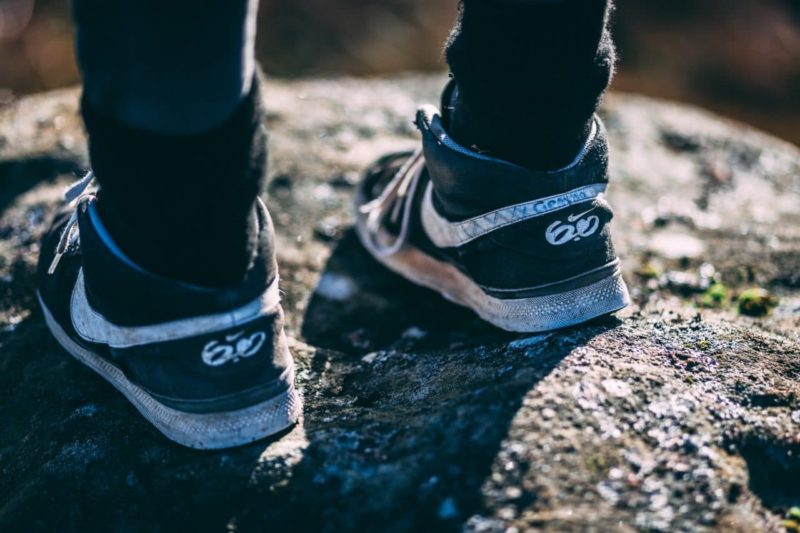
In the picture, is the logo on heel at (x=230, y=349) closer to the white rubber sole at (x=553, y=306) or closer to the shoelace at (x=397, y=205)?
the white rubber sole at (x=553, y=306)

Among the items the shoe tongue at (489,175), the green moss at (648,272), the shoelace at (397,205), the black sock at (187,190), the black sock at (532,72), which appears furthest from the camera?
the green moss at (648,272)

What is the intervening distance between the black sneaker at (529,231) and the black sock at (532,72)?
0.06 m

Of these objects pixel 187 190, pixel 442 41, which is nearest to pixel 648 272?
pixel 187 190

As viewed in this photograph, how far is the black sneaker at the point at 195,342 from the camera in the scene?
1.47 m

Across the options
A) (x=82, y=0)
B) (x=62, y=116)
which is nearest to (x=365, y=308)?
(x=82, y=0)

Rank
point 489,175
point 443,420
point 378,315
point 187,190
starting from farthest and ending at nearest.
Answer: point 378,315 → point 489,175 → point 443,420 → point 187,190

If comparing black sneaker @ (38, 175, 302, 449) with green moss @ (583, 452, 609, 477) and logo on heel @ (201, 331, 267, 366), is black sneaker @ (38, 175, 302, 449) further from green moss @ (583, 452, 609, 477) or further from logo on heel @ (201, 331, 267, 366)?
green moss @ (583, 452, 609, 477)

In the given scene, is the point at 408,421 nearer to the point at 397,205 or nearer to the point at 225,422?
the point at 225,422

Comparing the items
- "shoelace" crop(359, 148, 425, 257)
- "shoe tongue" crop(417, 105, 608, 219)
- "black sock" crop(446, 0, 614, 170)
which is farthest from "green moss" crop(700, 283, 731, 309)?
"shoelace" crop(359, 148, 425, 257)

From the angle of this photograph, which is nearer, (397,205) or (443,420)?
(443,420)

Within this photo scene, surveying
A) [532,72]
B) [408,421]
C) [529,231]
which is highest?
[532,72]

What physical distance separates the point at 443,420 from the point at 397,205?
94cm

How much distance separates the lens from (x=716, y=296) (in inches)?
90.4

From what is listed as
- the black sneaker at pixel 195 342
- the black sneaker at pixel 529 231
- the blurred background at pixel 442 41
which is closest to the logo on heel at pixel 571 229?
the black sneaker at pixel 529 231
